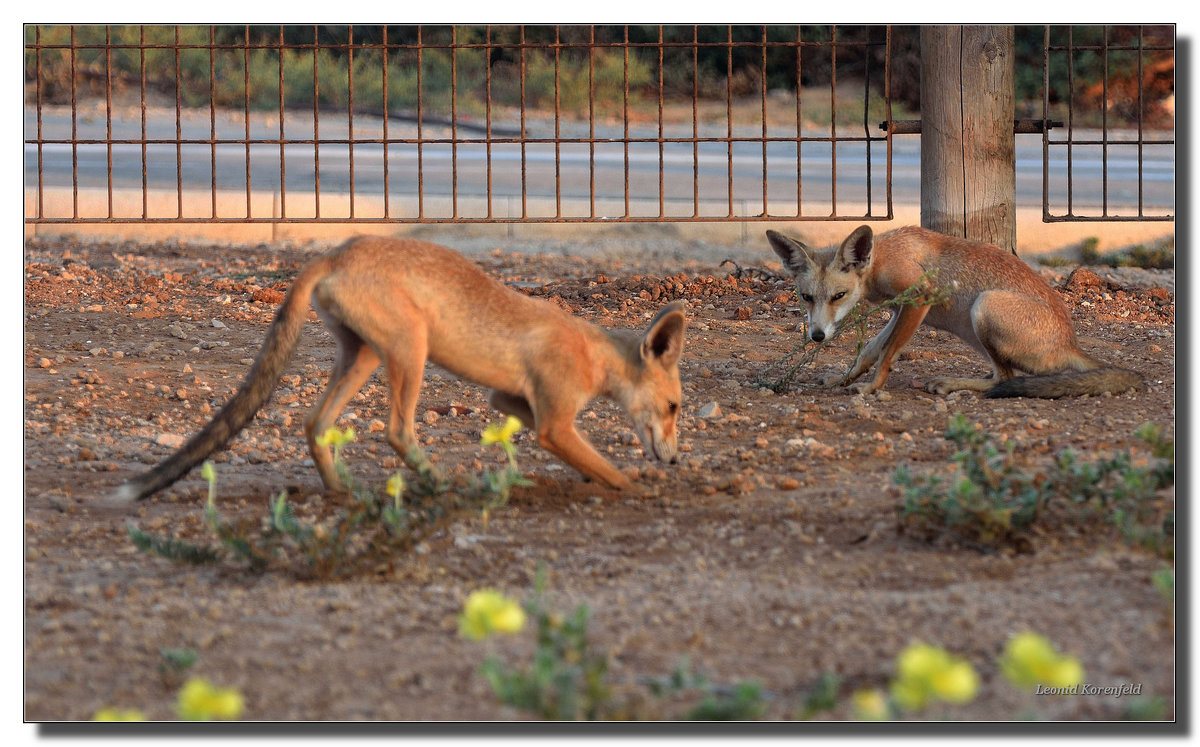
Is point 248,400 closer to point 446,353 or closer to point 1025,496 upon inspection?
point 446,353

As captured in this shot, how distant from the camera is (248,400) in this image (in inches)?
203

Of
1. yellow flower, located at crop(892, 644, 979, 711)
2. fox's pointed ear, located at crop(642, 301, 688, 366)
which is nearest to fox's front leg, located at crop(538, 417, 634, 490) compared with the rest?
fox's pointed ear, located at crop(642, 301, 688, 366)

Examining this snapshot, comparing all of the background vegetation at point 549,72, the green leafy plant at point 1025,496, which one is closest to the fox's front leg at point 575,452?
A: the green leafy plant at point 1025,496

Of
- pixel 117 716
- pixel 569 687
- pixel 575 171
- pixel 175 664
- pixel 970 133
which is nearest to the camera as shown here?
pixel 569 687

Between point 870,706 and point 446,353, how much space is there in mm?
3619

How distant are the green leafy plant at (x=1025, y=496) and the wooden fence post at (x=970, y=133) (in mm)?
5083

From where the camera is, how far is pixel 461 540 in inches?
186

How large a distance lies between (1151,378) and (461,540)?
4884 millimetres

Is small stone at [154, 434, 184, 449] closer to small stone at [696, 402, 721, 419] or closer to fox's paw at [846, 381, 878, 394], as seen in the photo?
small stone at [696, 402, 721, 419]

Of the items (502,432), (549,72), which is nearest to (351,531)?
(502,432)

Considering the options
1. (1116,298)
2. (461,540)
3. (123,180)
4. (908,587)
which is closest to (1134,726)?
(908,587)

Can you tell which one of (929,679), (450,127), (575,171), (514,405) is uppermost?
(450,127)

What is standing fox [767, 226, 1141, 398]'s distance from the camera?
753 centimetres

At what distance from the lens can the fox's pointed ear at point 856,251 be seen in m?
7.56
